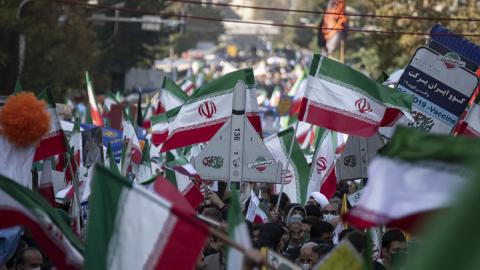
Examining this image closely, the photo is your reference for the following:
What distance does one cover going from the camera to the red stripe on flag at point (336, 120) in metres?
11.3

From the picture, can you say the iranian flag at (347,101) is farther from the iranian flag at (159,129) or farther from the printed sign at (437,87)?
the iranian flag at (159,129)

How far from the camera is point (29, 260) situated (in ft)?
23.8

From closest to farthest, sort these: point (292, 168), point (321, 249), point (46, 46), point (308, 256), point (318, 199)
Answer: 1. point (321, 249)
2. point (308, 256)
3. point (318, 199)
4. point (292, 168)
5. point (46, 46)

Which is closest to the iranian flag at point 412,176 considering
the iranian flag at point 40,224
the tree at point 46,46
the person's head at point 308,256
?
the iranian flag at point 40,224

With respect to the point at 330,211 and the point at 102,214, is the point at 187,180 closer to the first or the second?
the point at 330,211

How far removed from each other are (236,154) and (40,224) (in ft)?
17.8

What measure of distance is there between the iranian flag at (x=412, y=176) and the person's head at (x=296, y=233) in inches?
210

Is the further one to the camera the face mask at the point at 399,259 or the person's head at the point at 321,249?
the person's head at the point at 321,249

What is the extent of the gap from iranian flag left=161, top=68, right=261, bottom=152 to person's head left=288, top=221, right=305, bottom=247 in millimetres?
2318

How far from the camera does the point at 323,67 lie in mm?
11609

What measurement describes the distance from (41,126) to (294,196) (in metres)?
7.20

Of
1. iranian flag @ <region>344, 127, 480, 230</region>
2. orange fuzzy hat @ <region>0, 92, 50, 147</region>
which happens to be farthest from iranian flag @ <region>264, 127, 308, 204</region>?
iranian flag @ <region>344, 127, 480, 230</region>

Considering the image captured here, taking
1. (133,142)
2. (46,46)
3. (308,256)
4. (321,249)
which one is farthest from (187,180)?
(46,46)

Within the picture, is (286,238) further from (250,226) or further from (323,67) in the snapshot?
(323,67)
